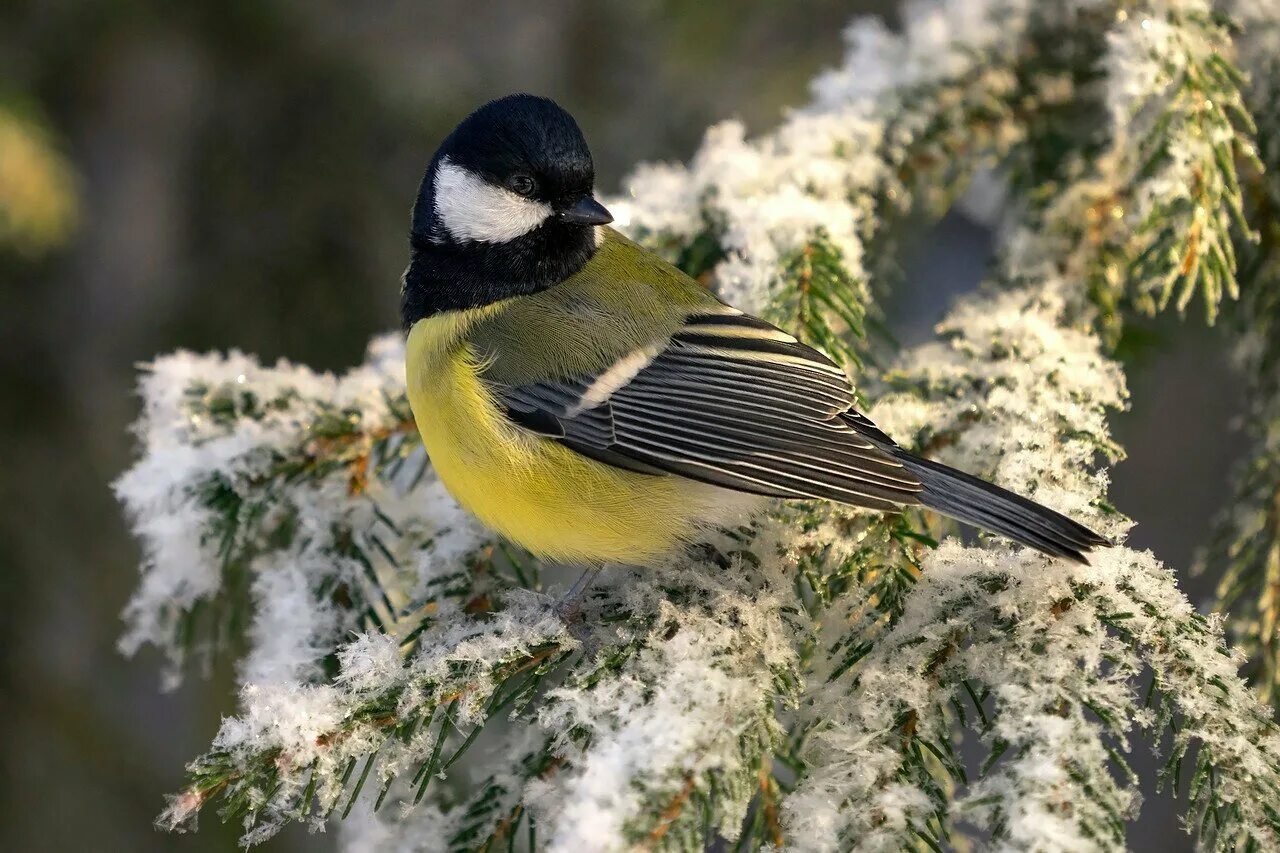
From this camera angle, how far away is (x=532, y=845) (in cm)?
119

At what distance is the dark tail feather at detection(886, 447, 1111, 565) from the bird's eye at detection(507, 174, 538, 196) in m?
0.75

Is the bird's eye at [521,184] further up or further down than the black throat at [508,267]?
further up

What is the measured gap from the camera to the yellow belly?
4.93 feet

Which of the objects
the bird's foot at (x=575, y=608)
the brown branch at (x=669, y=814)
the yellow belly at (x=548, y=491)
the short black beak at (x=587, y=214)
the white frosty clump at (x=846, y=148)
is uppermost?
the white frosty clump at (x=846, y=148)

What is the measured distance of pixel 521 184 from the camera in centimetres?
171

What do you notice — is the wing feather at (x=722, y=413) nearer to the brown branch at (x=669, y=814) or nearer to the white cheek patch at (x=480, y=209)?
the white cheek patch at (x=480, y=209)

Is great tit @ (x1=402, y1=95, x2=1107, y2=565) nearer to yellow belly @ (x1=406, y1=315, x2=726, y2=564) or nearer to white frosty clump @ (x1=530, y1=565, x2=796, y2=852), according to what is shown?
yellow belly @ (x1=406, y1=315, x2=726, y2=564)

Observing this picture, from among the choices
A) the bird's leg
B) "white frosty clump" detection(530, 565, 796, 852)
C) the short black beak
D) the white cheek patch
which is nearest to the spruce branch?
"white frosty clump" detection(530, 565, 796, 852)

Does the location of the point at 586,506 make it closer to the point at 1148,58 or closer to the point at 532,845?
the point at 532,845

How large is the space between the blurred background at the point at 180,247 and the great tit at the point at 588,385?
3.53 ft

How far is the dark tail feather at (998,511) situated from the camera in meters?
1.13

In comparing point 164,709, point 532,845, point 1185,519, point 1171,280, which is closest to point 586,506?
point 532,845

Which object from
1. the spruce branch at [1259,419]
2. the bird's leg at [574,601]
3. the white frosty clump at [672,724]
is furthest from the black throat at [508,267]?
the spruce branch at [1259,419]

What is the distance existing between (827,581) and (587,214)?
73 cm
